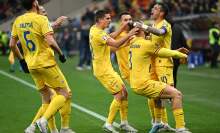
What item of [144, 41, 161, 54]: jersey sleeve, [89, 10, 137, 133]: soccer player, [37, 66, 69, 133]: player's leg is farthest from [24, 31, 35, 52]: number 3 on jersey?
[144, 41, 161, 54]: jersey sleeve

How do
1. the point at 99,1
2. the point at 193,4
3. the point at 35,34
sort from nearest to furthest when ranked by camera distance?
the point at 35,34 → the point at 193,4 → the point at 99,1

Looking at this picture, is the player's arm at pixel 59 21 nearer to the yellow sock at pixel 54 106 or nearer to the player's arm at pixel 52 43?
the player's arm at pixel 52 43

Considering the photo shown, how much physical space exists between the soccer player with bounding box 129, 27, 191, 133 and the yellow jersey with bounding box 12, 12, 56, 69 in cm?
145

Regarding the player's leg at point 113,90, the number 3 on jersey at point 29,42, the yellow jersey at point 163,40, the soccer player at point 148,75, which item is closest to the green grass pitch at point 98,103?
the player's leg at point 113,90

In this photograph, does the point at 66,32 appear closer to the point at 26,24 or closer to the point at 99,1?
the point at 99,1

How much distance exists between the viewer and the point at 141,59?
36.9 ft

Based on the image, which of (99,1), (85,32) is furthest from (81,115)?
(99,1)

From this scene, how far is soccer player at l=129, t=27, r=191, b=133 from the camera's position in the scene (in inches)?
439

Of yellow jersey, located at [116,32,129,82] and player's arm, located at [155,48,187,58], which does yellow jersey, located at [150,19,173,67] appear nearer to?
player's arm, located at [155,48,187,58]

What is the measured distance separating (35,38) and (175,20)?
23.5m

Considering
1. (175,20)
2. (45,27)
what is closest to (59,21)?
(45,27)

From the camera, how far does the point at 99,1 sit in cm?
4909

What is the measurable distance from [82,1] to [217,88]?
31.6 metres

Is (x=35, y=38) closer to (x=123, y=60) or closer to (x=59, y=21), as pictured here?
(x=59, y=21)
